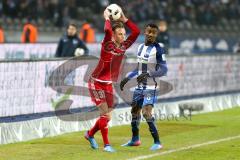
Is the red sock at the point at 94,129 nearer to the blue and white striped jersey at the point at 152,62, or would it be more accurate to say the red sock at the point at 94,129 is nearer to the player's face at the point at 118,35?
the blue and white striped jersey at the point at 152,62

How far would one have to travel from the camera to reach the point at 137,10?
39656mm

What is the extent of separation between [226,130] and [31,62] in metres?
4.29

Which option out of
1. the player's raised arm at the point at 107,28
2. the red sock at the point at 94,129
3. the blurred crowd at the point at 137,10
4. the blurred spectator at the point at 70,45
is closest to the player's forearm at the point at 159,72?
the player's raised arm at the point at 107,28

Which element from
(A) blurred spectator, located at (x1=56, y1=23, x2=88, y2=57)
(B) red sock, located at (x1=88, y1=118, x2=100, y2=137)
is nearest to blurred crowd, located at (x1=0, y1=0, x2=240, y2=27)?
(A) blurred spectator, located at (x1=56, y1=23, x2=88, y2=57)

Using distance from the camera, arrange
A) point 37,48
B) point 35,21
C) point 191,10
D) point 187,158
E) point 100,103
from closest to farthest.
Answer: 1. point 187,158
2. point 100,103
3. point 37,48
4. point 35,21
5. point 191,10

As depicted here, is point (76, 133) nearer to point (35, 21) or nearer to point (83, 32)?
point (83, 32)

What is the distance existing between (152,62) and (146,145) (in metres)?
1.53

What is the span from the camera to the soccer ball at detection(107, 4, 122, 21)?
13023 mm

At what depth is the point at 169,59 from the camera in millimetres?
21438

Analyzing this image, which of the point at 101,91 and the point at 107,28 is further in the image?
the point at 101,91

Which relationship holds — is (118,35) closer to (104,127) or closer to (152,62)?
(152,62)

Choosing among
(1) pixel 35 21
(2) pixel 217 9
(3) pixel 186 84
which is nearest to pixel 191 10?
(2) pixel 217 9

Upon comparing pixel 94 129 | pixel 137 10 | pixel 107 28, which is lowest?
pixel 94 129

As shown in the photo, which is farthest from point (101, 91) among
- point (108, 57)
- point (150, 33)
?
point (150, 33)
